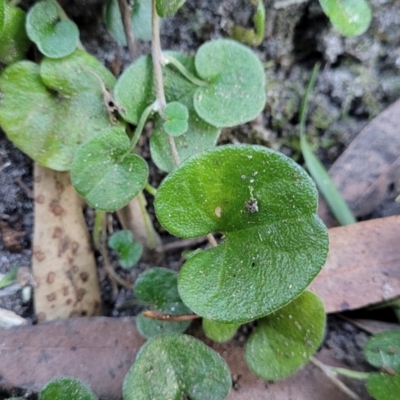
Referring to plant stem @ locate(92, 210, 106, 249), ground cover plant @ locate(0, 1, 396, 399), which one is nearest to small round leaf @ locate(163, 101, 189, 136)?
ground cover plant @ locate(0, 1, 396, 399)

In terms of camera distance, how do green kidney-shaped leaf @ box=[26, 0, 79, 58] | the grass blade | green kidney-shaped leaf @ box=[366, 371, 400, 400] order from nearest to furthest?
green kidney-shaped leaf @ box=[366, 371, 400, 400] < green kidney-shaped leaf @ box=[26, 0, 79, 58] < the grass blade

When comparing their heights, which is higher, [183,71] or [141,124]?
[183,71]

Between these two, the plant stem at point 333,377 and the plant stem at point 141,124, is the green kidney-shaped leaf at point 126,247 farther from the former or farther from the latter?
the plant stem at point 333,377

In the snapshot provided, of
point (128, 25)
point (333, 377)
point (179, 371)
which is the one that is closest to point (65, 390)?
point (179, 371)

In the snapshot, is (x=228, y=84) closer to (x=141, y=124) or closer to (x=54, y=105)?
(x=141, y=124)

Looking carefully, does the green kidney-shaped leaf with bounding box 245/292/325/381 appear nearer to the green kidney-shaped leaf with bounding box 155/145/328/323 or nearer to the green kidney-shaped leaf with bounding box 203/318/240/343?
the green kidney-shaped leaf with bounding box 203/318/240/343

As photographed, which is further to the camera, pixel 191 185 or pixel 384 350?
pixel 384 350
